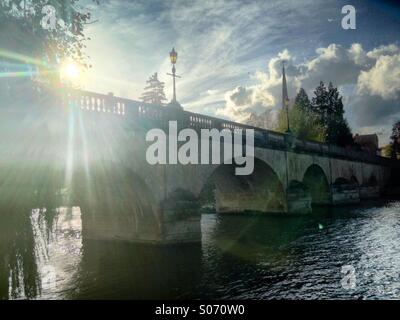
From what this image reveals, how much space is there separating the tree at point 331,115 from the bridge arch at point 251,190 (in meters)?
42.2

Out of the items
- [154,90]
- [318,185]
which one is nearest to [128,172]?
[318,185]

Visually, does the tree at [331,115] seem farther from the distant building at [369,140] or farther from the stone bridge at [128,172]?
the stone bridge at [128,172]

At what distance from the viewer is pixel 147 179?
14.2m

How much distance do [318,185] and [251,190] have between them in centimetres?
1149

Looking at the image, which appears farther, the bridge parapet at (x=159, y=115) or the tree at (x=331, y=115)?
the tree at (x=331, y=115)

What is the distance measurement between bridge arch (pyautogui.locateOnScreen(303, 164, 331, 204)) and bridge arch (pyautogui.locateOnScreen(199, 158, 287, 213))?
9278mm

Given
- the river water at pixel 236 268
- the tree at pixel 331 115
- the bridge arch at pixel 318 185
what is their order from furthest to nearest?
the tree at pixel 331 115, the bridge arch at pixel 318 185, the river water at pixel 236 268

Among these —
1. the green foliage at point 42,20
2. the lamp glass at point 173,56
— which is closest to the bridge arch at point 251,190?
the lamp glass at point 173,56

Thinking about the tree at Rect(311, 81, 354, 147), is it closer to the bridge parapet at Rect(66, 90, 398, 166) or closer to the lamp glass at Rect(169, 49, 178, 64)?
the bridge parapet at Rect(66, 90, 398, 166)

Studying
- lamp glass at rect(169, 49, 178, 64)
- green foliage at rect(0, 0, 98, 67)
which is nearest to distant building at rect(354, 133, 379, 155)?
lamp glass at rect(169, 49, 178, 64)

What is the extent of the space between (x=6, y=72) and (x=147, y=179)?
11.2 metres

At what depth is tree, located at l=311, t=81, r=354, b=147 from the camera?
68312mm

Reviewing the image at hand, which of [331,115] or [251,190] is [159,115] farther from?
[331,115]

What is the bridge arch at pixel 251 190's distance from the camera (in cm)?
2494
